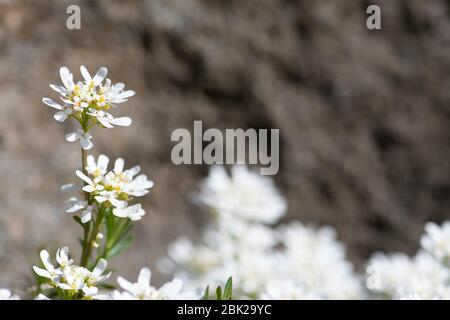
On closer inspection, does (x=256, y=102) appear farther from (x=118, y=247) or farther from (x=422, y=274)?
(x=118, y=247)

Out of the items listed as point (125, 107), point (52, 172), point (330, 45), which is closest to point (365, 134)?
point (330, 45)

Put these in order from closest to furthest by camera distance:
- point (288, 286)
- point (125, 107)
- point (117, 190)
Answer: point (117, 190) → point (288, 286) → point (125, 107)

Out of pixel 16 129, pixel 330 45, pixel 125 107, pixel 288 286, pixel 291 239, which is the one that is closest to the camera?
pixel 288 286

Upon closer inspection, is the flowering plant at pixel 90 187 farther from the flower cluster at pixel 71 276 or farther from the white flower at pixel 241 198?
the white flower at pixel 241 198

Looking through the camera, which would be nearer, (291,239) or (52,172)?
(291,239)

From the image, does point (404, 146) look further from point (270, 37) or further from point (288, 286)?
point (288, 286)

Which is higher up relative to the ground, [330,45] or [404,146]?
[330,45]
